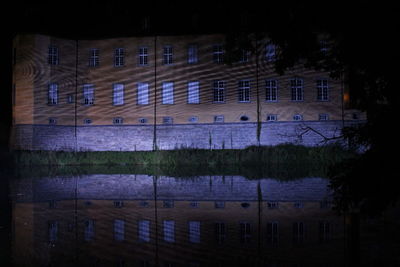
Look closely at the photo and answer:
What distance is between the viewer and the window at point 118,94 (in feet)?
101

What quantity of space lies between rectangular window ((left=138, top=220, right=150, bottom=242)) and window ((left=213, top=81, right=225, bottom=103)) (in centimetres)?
2215

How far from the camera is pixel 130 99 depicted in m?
30.5

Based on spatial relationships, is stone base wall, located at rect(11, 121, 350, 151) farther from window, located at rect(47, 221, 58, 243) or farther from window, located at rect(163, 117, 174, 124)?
window, located at rect(47, 221, 58, 243)

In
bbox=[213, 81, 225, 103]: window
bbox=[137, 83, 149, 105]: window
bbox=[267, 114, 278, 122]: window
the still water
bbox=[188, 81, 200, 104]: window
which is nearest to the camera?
the still water

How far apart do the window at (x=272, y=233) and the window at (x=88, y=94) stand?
82.3ft

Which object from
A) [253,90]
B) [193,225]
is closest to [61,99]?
[253,90]

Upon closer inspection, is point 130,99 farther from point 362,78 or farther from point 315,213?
point 362,78

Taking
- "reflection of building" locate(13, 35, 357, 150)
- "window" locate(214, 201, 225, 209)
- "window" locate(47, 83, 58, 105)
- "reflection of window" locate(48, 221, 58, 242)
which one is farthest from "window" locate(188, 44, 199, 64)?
"reflection of window" locate(48, 221, 58, 242)

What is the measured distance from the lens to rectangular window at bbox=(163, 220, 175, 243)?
6543 millimetres

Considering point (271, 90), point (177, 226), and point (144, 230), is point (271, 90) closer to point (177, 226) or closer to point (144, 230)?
point (177, 226)

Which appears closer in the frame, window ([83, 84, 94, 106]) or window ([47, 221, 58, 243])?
window ([47, 221, 58, 243])

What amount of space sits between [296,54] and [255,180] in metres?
10.0

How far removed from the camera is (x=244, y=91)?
2952 cm

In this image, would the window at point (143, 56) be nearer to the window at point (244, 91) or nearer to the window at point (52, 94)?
the window at point (52, 94)
